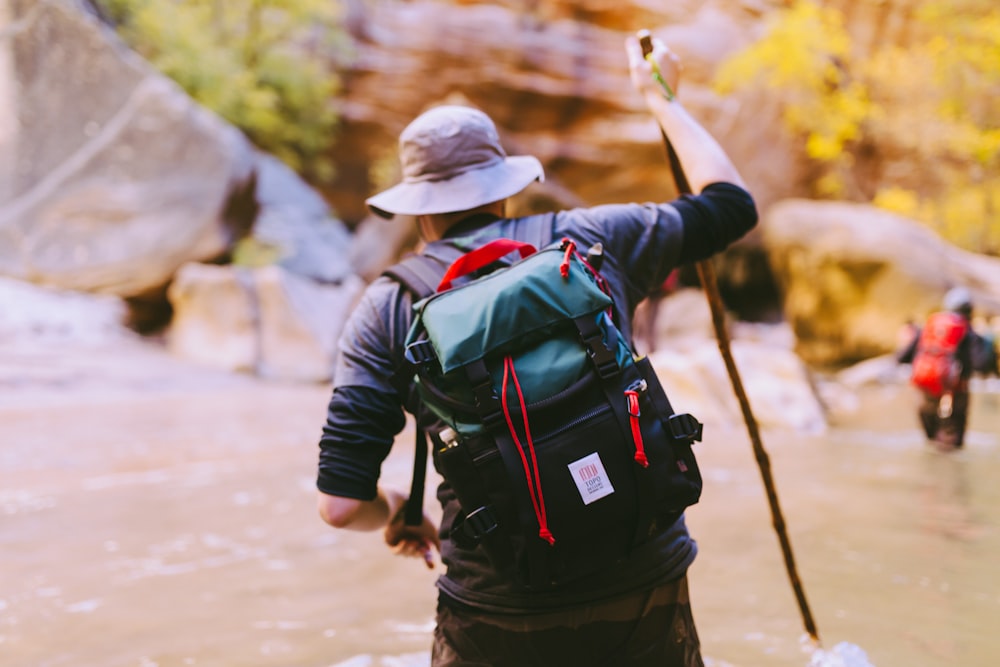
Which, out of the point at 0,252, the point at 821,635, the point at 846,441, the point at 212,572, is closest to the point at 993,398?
the point at 846,441

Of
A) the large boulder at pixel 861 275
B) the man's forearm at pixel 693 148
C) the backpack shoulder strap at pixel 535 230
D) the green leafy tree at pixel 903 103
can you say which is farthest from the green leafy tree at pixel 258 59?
the backpack shoulder strap at pixel 535 230

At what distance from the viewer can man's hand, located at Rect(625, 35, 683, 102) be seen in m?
1.75

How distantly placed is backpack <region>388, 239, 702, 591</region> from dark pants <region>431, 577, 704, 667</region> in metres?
0.10

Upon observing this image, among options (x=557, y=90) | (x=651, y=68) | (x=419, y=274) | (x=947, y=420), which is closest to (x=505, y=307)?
(x=419, y=274)

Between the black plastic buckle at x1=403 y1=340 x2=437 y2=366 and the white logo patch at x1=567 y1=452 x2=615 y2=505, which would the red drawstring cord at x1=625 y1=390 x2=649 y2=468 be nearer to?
the white logo patch at x1=567 y1=452 x2=615 y2=505

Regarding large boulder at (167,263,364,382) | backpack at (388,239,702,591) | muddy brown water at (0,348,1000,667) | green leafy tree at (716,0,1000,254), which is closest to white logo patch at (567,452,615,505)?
backpack at (388,239,702,591)

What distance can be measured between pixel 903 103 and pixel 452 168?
18658mm

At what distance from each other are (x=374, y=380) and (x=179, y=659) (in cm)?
169

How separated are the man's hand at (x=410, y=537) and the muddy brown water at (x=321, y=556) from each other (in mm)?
943

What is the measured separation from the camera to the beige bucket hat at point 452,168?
1.51 m

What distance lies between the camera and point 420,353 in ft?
4.14

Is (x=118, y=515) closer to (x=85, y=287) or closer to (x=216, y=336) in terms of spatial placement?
(x=216, y=336)

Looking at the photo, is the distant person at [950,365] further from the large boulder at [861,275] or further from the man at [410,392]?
the large boulder at [861,275]

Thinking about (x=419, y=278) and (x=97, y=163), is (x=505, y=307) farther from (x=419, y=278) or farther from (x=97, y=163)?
(x=97, y=163)
